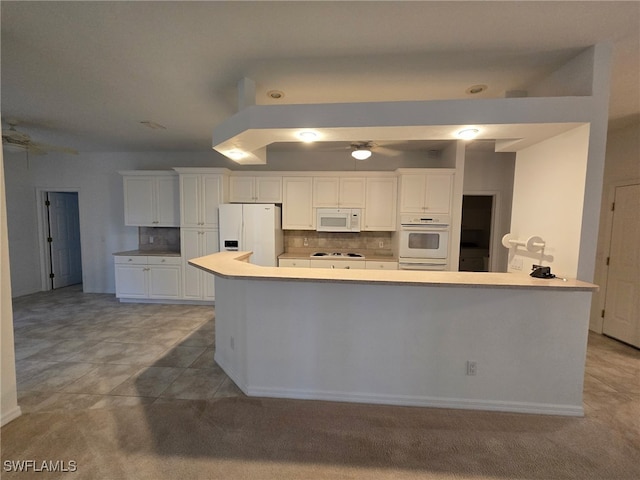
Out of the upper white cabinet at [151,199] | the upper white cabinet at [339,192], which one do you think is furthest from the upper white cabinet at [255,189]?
the upper white cabinet at [151,199]

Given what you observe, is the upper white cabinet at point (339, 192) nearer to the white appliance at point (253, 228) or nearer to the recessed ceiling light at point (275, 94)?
the white appliance at point (253, 228)

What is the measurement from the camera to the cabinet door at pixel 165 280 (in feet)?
15.6

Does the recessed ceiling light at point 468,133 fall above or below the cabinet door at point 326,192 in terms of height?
above

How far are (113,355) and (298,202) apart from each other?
3.16 m

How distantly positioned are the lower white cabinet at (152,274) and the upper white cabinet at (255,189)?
1.47 metres

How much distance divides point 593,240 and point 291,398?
266cm

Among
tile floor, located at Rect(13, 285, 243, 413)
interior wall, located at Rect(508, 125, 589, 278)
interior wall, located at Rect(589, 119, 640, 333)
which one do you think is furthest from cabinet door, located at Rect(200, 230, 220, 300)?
interior wall, located at Rect(589, 119, 640, 333)

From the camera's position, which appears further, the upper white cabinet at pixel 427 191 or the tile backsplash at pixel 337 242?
the tile backsplash at pixel 337 242

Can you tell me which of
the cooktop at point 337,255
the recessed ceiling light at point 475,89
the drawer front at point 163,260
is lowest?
the drawer front at point 163,260

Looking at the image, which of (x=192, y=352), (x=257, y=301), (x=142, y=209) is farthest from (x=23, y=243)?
(x=257, y=301)

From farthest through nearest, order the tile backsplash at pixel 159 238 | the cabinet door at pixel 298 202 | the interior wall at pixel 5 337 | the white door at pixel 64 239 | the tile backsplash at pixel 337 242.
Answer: the white door at pixel 64 239
the tile backsplash at pixel 159 238
the tile backsplash at pixel 337 242
the cabinet door at pixel 298 202
the interior wall at pixel 5 337

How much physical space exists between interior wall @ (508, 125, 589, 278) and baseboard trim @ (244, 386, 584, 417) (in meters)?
1.05

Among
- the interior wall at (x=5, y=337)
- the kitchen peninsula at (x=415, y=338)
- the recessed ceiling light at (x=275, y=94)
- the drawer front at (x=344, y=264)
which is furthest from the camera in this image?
the drawer front at (x=344, y=264)

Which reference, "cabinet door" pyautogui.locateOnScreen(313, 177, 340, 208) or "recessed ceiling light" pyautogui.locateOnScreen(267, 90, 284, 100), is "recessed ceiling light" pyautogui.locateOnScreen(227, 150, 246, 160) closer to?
"recessed ceiling light" pyautogui.locateOnScreen(267, 90, 284, 100)
